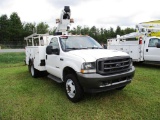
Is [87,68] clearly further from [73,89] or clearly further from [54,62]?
[54,62]

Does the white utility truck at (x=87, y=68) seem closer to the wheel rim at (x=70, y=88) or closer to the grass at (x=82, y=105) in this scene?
the wheel rim at (x=70, y=88)

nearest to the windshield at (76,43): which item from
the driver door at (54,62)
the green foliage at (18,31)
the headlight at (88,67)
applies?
the driver door at (54,62)

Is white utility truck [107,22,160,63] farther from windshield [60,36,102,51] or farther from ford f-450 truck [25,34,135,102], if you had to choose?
ford f-450 truck [25,34,135,102]

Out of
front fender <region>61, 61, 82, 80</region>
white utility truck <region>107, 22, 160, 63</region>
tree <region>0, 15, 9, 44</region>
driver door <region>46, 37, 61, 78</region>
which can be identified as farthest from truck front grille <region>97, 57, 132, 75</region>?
tree <region>0, 15, 9, 44</region>

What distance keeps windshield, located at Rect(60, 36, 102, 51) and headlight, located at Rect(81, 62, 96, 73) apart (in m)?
1.22

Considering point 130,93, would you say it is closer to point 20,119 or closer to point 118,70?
point 118,70

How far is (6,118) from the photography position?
3.87 meters

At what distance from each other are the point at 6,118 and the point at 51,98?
1.42 meters

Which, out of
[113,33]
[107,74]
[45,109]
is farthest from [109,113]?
[113,33]

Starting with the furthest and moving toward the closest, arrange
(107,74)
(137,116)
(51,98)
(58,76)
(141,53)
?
1. (141,53)
2. (58,76)
3. (51,98)
4. (107,74)
5. (137,116)

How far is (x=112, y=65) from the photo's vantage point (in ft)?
13.9

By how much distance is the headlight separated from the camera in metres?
Result: 4.06

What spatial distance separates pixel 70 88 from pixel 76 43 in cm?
154

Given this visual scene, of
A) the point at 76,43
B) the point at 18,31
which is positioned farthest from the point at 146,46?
the point at 18,31
